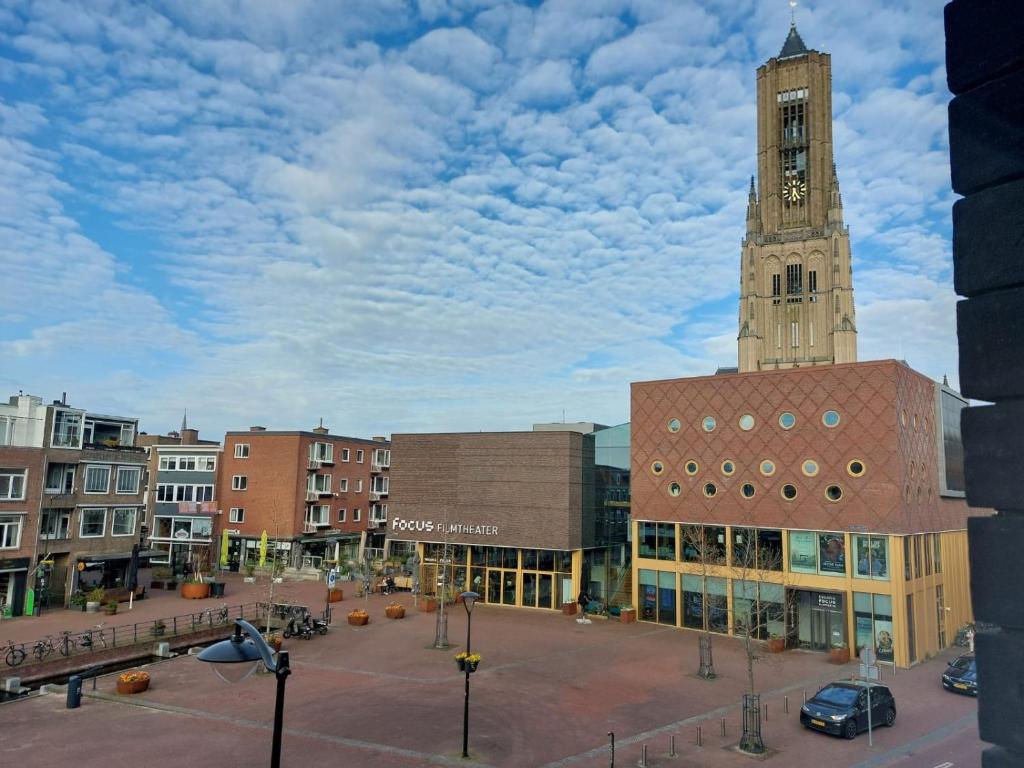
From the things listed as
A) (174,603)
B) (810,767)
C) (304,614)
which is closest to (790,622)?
(810,767)

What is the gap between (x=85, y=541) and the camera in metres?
46.3

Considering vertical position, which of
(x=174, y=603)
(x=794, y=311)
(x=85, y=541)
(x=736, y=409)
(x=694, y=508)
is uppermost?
(x=794, y=311)

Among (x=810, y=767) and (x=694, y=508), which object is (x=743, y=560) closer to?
(x=694, y=508)

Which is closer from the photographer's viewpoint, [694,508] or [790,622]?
[790,622]

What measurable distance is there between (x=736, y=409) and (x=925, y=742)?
19.7 m

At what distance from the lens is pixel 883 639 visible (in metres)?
34.3

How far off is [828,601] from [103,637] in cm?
3366

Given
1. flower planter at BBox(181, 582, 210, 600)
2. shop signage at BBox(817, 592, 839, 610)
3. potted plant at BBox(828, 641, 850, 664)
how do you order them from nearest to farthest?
potted plant at BBox(828, 641, 850, 664), shop signage at BBox(817, 592, 839, 610), flower planter at BBox(181, 582, 210, 600)

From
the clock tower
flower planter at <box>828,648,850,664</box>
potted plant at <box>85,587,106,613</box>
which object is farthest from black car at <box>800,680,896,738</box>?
the clock tower

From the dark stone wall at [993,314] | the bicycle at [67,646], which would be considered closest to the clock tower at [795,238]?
the bicycle at [67,646]

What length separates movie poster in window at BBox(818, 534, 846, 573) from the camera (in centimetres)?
3584

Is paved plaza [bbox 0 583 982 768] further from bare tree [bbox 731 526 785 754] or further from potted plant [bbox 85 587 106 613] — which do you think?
potted plant [bbox 85 587 106 613]

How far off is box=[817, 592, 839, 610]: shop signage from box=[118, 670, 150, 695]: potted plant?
29.4m

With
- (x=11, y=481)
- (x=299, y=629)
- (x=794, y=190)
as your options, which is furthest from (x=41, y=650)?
(x=794, y=190)
